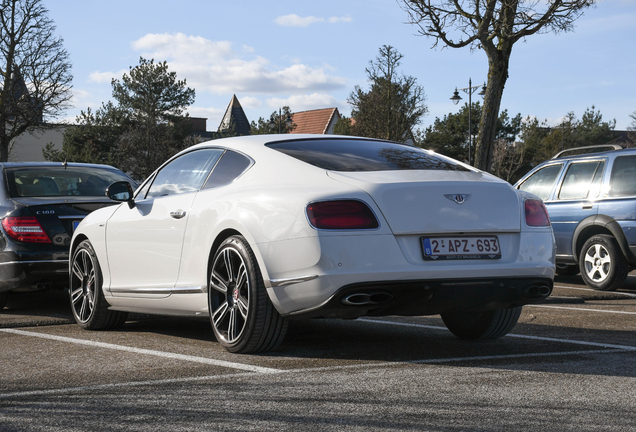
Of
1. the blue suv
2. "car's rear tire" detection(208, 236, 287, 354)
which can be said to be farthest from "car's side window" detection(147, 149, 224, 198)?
the blue suv

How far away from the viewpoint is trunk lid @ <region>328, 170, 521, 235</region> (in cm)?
482

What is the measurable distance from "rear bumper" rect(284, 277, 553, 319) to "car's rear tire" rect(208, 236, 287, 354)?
0.66 feet

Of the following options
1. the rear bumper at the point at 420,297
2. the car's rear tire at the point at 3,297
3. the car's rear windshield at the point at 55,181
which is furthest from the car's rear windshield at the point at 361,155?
the car's rear tire at the point at 3,297

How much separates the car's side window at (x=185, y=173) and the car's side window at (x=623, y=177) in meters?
6.28

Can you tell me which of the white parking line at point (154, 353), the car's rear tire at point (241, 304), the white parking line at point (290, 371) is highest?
the car's rear tire at point (241, 304)

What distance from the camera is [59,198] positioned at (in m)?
8.27

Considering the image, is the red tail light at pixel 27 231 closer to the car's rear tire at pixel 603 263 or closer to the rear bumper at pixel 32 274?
the rear bumper at pixel 32 274

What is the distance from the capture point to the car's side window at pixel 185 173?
→ 605 cm

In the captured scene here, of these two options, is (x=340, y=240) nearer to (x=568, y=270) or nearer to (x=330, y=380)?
(x=330, y=380)

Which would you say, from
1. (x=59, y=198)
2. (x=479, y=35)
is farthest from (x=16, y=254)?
(x=479, y=35)

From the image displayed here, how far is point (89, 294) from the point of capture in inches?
282

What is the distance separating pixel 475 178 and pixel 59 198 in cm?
471

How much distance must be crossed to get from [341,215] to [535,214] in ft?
4.48

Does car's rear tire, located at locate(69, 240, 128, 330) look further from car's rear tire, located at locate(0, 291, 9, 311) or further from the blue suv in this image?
the blue suv
